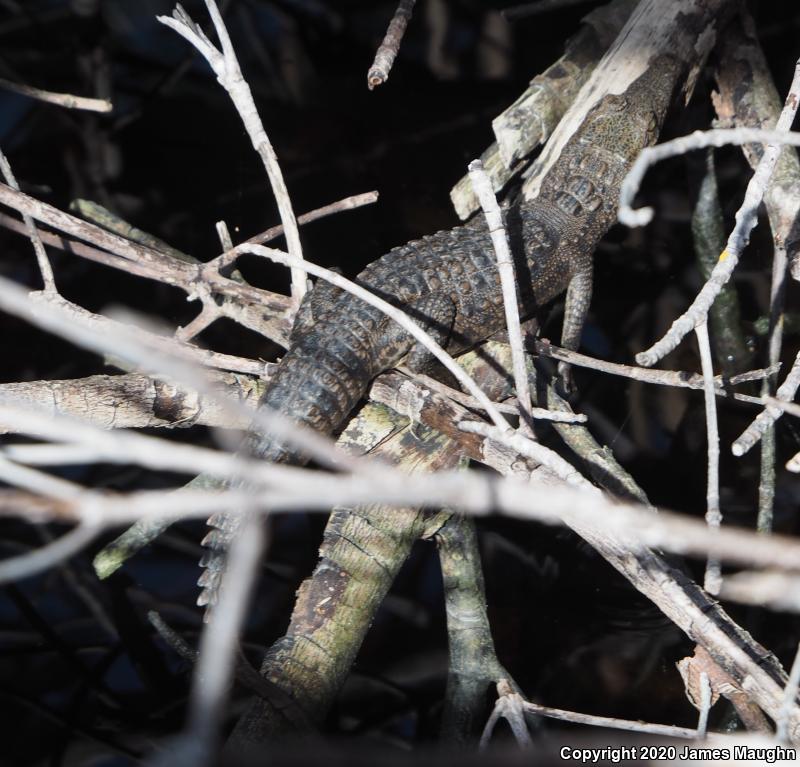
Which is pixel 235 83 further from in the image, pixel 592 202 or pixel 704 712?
pixel 704 712

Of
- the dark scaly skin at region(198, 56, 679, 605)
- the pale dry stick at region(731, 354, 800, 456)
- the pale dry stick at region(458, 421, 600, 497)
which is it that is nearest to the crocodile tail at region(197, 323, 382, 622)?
the dark scaly skin at region(198, 56, 679, 605)

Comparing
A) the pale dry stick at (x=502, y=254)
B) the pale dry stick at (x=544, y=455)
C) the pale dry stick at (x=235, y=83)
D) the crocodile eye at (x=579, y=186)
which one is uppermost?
the crocodile eye at (x=579, y=186)

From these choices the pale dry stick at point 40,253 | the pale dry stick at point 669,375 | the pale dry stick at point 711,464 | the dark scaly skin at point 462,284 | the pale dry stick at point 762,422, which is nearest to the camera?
the pale dry stick at point 711,464

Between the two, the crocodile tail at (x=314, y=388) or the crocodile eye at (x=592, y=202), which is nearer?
the crocodile tail at (x=314, y=388)

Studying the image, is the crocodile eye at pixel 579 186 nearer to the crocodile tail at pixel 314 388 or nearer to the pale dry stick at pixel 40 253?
the crocodile tail at pixel 314 388

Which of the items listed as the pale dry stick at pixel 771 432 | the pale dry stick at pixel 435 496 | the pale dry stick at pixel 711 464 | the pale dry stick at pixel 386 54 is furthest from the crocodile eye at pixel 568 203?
the pale dry stick at pixel 435 496

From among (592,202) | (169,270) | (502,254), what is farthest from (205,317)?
(592,202)

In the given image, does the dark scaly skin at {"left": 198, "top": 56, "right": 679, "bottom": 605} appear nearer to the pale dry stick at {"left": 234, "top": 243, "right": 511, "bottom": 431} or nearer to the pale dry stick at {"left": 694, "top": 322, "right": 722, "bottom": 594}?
the pale dry stick at {"left": 234, "top": 243, "right": 511, "bottom": 431}
